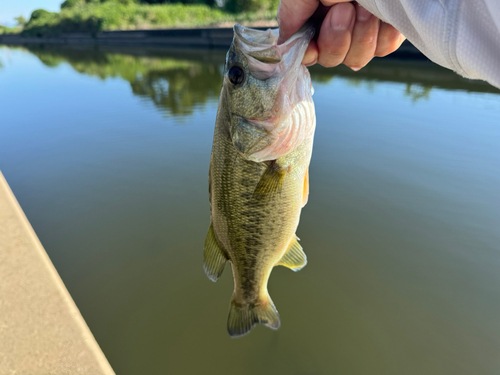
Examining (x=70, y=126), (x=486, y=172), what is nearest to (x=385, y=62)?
(x=486, y=172)

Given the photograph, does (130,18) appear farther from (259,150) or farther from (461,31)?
(461,31)

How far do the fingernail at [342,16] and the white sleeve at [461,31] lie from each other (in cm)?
33

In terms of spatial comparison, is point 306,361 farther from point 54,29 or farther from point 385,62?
point 54,29

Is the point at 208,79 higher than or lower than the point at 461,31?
lower

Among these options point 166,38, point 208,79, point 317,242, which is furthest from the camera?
point 166,38

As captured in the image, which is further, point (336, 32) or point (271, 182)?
point (271, 182)

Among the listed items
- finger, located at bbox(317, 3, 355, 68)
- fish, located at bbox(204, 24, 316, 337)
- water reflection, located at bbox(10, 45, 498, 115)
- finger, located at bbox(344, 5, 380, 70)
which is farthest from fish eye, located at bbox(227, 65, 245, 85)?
water reflection, located at bbox(10, 45, 498, 115)

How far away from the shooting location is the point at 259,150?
4.27 ft

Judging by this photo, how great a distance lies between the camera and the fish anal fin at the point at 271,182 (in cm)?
136

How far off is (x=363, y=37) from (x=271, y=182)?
0.75 m

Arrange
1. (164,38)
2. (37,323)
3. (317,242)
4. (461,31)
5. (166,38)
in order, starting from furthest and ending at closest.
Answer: (164,38), (166,38), (317,242), (37,323), (461,31)

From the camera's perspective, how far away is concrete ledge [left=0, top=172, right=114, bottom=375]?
1.59 metres

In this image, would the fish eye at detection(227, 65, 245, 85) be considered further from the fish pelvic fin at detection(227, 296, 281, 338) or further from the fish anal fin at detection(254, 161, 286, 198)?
the fish pelvic fin at detection(227, 296, 281, 338)

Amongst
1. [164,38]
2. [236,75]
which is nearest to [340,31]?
[236,75]
